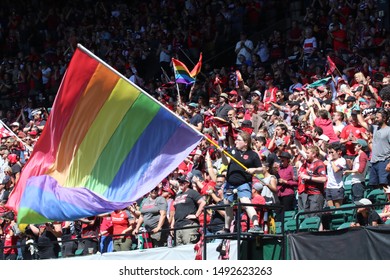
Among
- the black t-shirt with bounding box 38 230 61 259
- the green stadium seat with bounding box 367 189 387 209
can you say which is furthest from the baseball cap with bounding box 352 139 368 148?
the black t-shirt with bounding box 38 230 61 259

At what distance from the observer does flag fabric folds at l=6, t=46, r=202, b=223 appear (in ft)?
42.3

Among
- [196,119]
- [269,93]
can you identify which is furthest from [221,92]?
[196,119]

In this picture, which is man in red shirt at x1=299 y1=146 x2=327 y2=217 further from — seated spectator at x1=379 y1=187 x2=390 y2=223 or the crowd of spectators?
seated spectator at x1=379 y1=187 x2=390 y2=223

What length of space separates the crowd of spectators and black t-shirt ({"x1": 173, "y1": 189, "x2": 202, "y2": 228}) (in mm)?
23

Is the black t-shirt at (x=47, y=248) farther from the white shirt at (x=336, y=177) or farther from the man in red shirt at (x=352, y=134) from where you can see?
the man in red shirt at (x=352, y=134)

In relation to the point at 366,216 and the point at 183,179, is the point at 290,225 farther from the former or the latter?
the point at 183,179

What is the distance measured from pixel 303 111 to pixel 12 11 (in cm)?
1877

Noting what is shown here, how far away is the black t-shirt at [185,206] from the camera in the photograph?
16469 mm

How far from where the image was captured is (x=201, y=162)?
717 inches

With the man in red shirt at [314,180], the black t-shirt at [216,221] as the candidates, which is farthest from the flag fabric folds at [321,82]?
the black t-shirt at [216,221]

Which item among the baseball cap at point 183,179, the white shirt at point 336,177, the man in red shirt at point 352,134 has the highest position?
the man in red shirt at point 352,134

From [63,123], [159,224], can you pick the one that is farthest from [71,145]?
[159,224]

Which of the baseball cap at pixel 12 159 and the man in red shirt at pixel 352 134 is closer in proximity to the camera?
the man in red shirt at pixel 352 134

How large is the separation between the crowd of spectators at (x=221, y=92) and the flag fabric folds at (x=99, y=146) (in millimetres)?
896
